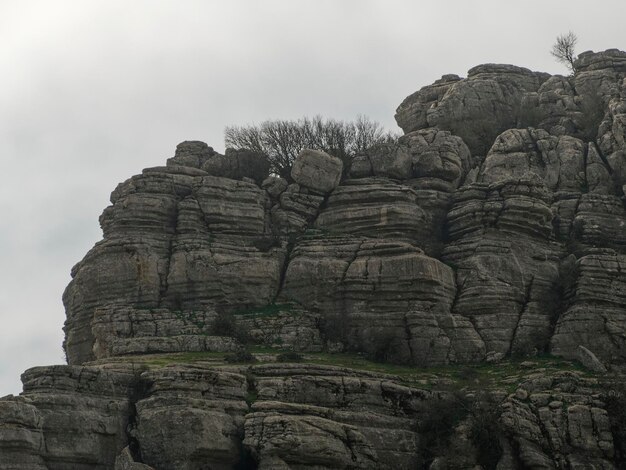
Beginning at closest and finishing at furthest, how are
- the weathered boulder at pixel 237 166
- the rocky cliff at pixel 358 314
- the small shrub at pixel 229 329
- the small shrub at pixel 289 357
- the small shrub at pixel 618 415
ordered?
the rocky cliff at pixel 358 314 → the small shrub at pixel 618 415 → the small shrub at pixel 289 357 → the small shrub at pixel 229 329 → the weathered boulder at pixel 237 166

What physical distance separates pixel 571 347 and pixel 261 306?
1479cm

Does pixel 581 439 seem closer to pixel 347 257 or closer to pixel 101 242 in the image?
pixel 347 257

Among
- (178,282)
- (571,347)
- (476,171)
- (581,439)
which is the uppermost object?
(476,171)

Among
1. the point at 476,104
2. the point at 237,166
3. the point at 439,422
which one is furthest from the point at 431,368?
the point at 476,104

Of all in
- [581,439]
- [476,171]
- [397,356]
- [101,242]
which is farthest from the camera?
[476,171]

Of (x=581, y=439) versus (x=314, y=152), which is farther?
(x=314, y=152)

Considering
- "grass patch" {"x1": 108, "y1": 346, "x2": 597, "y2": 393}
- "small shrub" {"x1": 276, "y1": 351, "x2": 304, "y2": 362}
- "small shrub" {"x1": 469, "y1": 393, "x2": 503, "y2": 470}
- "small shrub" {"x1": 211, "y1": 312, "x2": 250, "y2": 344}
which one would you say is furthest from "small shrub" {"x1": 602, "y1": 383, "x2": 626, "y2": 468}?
"small shrub" {"x1": 211, "y1": 312, "x2": 250, "y2": 344}

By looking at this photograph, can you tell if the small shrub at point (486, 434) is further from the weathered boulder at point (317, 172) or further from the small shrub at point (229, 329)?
the weathered boulder at point (317, 172)

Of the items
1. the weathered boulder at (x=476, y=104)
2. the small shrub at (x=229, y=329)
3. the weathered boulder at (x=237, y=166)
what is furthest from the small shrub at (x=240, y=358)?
the weathered boulder at (x=476, y=104)

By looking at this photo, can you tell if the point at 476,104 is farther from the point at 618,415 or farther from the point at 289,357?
the point at 618,415

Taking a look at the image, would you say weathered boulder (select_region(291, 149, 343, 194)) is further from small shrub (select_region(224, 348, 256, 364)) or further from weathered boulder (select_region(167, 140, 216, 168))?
small shrub (select_region(224, 348, 256, 364))

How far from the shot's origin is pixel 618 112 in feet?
254

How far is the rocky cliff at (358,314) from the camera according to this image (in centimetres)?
5350

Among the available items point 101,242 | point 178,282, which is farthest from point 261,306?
point 101,242
